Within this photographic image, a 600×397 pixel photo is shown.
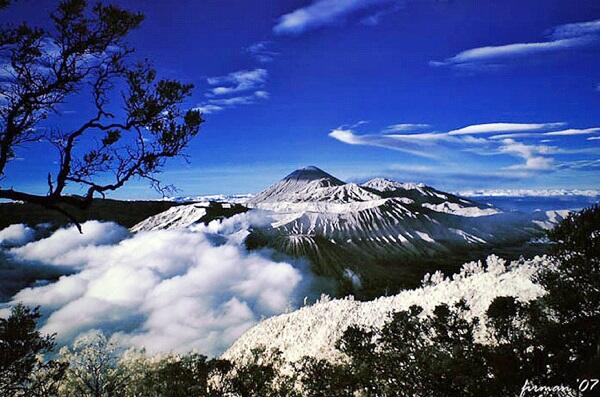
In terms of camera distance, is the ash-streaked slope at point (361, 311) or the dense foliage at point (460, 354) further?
the ash-streaked slope at point (361, 311)

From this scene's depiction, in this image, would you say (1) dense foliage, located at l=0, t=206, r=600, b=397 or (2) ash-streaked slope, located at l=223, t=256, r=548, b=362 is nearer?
(1) dense foliage, located at l=0, t=206, r=600, b=397

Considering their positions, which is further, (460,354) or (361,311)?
(361,311)

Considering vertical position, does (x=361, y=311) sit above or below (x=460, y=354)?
below

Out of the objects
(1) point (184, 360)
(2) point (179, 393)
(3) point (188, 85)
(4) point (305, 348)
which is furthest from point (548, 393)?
(4) point (305, 348)

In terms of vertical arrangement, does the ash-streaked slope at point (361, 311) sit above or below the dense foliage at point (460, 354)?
below
